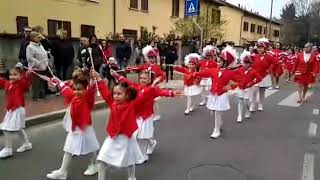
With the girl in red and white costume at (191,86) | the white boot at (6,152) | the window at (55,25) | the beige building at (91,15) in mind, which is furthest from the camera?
the window at (55,25)

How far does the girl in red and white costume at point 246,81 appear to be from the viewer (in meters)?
10.1

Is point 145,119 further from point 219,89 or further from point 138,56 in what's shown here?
point 138,56

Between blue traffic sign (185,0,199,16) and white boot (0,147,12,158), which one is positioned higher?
blue traffic sign (185,0,199,16)

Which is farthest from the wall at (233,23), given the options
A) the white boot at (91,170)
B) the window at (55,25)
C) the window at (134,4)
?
the white boot at (91,170)

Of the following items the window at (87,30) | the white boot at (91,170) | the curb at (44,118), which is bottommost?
the white boot at (91,170)

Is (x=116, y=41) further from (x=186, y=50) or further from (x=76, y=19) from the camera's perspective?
(x=186, y=50)

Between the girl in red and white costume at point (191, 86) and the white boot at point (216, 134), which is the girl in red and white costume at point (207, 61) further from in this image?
the white boot at point (216, 134)

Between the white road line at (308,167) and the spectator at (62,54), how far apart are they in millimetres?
7752

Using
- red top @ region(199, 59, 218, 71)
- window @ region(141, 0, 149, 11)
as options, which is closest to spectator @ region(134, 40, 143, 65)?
red top @ region(199, 59, 218, 71)

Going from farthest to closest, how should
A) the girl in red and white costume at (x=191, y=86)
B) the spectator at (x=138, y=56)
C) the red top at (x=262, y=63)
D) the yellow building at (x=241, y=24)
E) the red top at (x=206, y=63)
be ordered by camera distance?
the yellow building at (x=241, y=24) < the spectator at (x=138, y=56) < the red top at (x=262, y=63) < the girl in red and white costume at (x=191, y=86) < the red top at (x=206, y=63)

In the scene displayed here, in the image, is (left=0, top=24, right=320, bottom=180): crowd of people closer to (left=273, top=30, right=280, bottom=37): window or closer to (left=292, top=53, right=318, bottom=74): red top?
(left=292, top=53, right=318, bottom=74): red top

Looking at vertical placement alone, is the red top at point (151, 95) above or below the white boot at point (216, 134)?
above

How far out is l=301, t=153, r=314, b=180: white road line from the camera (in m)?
6.12

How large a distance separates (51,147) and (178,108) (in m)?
5.15
